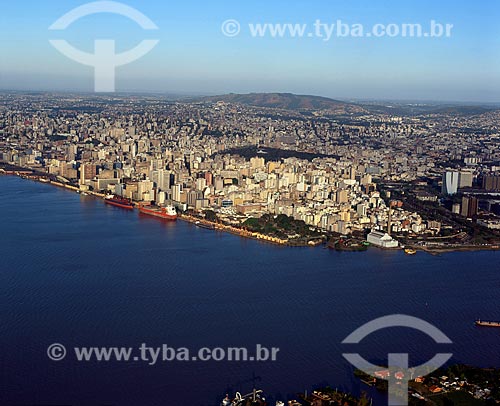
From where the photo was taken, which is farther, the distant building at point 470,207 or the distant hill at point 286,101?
the distant hill at point 286,101

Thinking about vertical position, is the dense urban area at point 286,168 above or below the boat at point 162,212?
above

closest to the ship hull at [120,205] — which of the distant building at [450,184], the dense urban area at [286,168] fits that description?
the dense urban area at [286,168]

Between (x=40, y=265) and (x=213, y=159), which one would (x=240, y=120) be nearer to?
(x=213, y=159)

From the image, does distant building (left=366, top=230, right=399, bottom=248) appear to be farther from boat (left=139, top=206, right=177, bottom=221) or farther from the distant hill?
the distant hill

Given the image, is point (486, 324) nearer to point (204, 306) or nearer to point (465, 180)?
point (204, 306)

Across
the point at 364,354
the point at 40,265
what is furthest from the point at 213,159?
the point at 364,354

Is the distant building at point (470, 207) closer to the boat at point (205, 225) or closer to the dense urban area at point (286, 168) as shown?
the dense urban area at point (286, 168)


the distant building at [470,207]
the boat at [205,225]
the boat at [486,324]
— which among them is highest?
the distant building at [470,207]

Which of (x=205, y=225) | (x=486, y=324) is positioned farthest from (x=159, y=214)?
(x=486, y=324)
